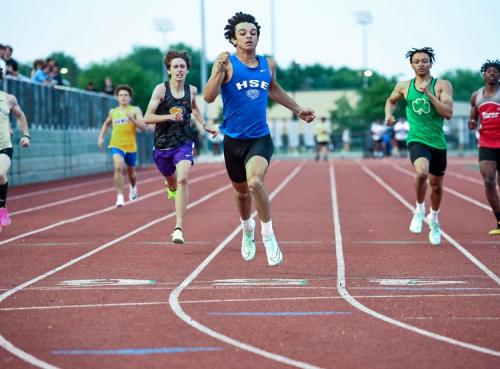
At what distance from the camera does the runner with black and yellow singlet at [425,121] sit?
41.0 feet

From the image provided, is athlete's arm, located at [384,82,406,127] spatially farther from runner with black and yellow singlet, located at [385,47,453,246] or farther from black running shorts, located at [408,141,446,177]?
black running shorts, located at [408,141,446,177]

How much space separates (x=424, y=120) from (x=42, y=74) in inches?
746

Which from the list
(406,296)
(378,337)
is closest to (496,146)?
(406,296)

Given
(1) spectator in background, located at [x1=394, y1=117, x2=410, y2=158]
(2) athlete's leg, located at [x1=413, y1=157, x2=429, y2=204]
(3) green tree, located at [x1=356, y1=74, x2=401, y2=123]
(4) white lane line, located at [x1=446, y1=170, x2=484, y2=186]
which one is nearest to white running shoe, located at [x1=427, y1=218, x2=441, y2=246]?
(2) athlete's leg, located at [x1=413, y1=157, x2=429, y2=204]

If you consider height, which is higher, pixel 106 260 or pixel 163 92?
pixel 163 92

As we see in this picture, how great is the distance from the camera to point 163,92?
1326 cm

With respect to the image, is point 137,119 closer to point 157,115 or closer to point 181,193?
point 157,115

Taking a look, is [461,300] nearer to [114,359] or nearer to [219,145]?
[114,359]

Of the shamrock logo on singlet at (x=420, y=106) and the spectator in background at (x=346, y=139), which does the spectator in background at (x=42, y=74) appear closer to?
the shamrock logo on singlet at (x=420, y=106)

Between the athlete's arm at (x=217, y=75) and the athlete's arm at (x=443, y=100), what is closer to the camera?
the athlete's arm at (x=217, y=75)

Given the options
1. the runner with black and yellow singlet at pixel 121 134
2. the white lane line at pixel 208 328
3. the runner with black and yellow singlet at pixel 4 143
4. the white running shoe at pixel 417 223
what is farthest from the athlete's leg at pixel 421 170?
the runner with black and yellow singlet at pixel 121 134

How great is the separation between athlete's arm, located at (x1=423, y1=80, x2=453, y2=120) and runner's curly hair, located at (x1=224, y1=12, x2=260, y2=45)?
2813 mm

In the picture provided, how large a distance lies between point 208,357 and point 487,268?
4.79 meters

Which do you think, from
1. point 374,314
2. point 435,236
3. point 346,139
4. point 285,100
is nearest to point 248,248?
point 285,100
